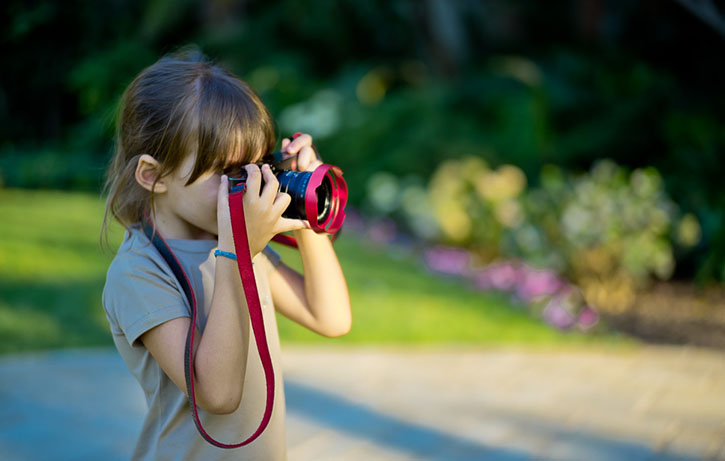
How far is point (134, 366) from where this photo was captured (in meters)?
1.53

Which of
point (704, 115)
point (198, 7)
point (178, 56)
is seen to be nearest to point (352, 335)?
point (178, 56)

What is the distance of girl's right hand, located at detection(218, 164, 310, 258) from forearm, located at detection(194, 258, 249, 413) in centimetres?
7

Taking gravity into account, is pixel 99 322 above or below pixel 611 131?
below

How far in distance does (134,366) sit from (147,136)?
48 cm

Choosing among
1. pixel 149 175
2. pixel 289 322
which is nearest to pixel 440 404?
pixel 289 322

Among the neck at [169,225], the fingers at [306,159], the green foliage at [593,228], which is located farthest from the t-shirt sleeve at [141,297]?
the green foliage at [593,228]

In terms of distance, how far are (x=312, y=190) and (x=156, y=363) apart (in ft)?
1.59

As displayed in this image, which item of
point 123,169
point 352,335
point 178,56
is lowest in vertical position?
point 352,335

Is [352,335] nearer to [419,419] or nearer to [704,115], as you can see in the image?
[419,419]

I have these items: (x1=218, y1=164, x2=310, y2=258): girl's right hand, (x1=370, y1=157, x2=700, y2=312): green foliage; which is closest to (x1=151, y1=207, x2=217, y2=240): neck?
(x1=218, y1=164, x2=310, y2=258): girl's right hand

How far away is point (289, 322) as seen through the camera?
4.65 meters

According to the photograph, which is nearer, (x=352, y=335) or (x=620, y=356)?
(x=620, y=356)

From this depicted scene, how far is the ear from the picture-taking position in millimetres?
1491

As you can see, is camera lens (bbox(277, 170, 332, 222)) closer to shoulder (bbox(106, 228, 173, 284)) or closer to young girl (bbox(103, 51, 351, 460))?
young girl (bbox(103, 51, 351, 460))
